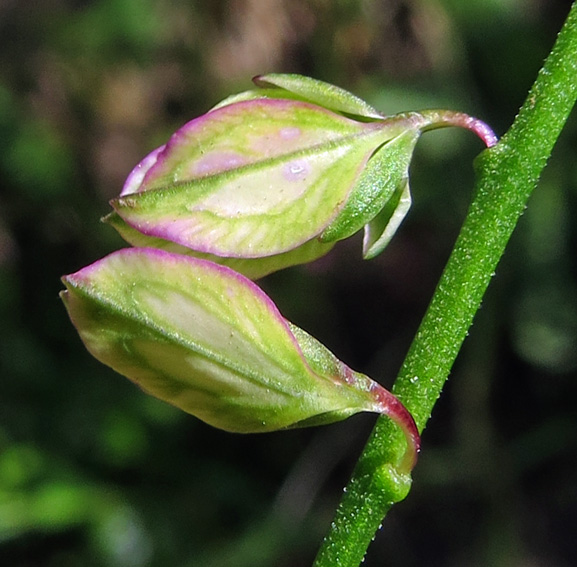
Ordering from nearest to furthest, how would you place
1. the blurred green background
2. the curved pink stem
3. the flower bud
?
1. the flower bud
2. the curved pink stem
3. the blurred green background

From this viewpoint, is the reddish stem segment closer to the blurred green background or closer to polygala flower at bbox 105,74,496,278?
polygala flower at bbox 105,74,496,278

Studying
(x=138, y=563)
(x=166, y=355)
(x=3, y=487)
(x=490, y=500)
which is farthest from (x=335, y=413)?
(x=490, y=500)

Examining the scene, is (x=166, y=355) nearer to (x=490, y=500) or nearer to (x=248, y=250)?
(x=248, y=250)

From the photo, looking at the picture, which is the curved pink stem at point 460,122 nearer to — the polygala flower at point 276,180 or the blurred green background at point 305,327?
the polygala flower at point 276,180

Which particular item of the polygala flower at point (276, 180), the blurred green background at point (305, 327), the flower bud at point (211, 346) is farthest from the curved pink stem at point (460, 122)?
the blurred green background at point (305, 327)

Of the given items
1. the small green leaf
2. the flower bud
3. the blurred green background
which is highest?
the small green leaf

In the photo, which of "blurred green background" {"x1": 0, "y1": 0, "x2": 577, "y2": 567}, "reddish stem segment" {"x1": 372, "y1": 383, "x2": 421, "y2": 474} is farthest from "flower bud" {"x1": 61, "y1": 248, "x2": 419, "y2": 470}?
"blurred green background" {"x1": 0, "y1": 0, "x2": 577, "y2": 567}

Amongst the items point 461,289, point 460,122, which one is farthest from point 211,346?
point 460,122
